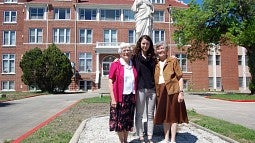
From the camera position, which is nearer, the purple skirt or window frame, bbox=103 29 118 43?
the purple skirt

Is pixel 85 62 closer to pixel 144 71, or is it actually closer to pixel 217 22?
pixel 217 22

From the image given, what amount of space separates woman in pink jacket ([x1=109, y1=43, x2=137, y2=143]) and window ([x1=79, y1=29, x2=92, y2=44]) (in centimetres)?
3553

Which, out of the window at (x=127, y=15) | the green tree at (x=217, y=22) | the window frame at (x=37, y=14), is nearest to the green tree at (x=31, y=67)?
the window frame at (x=37, y=14)

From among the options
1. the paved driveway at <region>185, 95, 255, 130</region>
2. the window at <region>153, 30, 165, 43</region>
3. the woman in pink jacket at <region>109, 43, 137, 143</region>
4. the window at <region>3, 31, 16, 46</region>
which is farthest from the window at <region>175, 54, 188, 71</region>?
the woman in pink jacket at <region>109, 43, 137, 143</region>

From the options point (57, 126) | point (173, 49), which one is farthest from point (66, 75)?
point (57, 126)

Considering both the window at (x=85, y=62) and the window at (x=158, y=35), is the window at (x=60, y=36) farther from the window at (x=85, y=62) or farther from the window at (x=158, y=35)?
the window at (x=158, y=35)

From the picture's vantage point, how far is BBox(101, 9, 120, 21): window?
41.5 meters

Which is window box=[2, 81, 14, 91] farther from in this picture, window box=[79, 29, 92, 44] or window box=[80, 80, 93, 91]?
window box=[79, 29, 92, 44]

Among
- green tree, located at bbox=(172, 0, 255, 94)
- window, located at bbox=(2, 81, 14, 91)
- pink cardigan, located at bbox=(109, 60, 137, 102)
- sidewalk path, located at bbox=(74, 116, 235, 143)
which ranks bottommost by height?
sidewalk path, located at bbox=(74, 116, 235, 143)

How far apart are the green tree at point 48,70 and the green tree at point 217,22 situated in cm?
1254

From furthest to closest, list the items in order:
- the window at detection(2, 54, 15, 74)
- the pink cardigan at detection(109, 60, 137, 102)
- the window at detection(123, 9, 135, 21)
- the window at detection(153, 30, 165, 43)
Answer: the window at detection(153, 30, 165, 43), the window at detection(123, 9, 135, 21), the window at detection(2, 54, 15, 74), the pink cardigan at detection(109, 60, 137, 102)

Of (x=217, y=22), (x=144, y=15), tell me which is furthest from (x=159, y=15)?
(x=144, y=15)

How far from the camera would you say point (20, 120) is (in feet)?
38.4

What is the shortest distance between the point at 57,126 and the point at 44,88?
25.0 meters
